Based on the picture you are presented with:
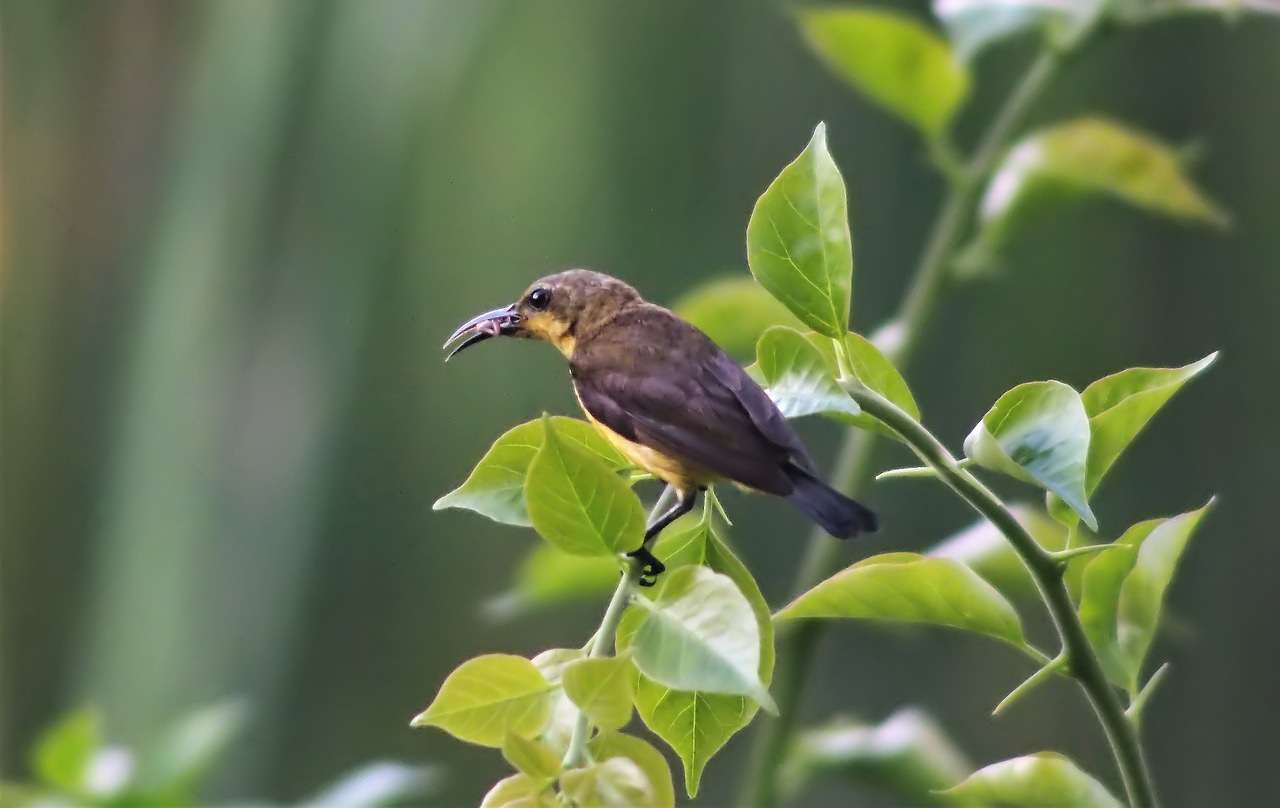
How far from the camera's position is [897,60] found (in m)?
0.54

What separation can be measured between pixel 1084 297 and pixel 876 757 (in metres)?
0.64

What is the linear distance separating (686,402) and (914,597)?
0.33 ft

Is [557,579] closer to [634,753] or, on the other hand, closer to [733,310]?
[733,310]

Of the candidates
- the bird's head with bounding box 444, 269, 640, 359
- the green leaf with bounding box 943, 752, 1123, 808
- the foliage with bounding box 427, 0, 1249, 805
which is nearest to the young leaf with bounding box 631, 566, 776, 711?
the foliage with bounding box 427, 0, 1249, 805

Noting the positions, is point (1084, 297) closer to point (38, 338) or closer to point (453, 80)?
point (453, 80)

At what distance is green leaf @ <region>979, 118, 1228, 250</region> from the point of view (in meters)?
0.53

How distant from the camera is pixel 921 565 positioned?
289mm

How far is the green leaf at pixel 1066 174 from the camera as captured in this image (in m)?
0.53

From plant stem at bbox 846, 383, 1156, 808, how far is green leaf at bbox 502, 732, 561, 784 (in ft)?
0.31

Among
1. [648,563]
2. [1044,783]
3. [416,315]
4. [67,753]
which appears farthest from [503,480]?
[416,315]

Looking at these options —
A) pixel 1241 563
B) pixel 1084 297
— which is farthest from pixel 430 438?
pixel 1241 563

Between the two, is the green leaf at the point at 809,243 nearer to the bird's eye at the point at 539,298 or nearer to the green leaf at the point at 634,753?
the green leaf at the point at 634,753

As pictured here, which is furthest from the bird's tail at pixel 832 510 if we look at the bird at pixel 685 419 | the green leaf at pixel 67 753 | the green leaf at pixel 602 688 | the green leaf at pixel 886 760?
the green leaf at pixel 67 753

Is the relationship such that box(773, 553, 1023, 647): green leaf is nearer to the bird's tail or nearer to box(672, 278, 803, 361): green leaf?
the bird's tail
